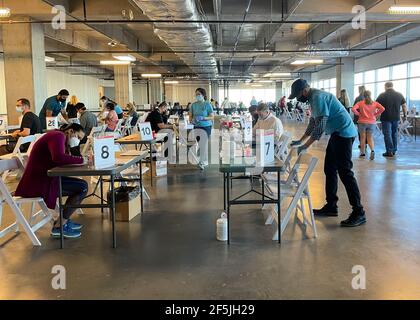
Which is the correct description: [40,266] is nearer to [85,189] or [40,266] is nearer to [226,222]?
[85,189]

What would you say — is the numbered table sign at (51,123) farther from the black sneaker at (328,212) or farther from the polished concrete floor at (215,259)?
the black sneaker at (328,212)

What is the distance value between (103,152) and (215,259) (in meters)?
1.24

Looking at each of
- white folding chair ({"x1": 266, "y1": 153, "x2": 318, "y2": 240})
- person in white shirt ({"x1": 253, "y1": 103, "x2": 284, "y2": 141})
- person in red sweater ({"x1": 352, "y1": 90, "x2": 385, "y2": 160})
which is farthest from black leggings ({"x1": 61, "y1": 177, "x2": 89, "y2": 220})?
person in red sweater ({"x1": 352, "y1": 90, "x2": 385, "y2": 160})

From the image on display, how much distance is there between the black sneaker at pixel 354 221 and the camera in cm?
415

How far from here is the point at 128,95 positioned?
1931cm

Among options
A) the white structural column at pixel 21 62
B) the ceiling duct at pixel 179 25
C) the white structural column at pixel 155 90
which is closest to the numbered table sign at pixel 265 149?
the ceiling duct at pixel 179 25

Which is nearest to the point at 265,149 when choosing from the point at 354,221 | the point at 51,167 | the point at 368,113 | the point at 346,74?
the point at 354,221

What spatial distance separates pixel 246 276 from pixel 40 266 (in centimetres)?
151

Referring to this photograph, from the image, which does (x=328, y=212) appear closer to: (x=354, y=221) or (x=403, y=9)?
(x=354, y=221)

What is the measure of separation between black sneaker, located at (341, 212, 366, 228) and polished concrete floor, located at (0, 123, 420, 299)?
2.5 inches

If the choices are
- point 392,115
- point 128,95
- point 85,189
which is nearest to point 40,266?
point 85,189

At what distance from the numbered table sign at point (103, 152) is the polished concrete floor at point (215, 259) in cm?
69

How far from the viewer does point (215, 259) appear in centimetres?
333

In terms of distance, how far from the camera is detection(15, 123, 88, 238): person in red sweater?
3607mm
